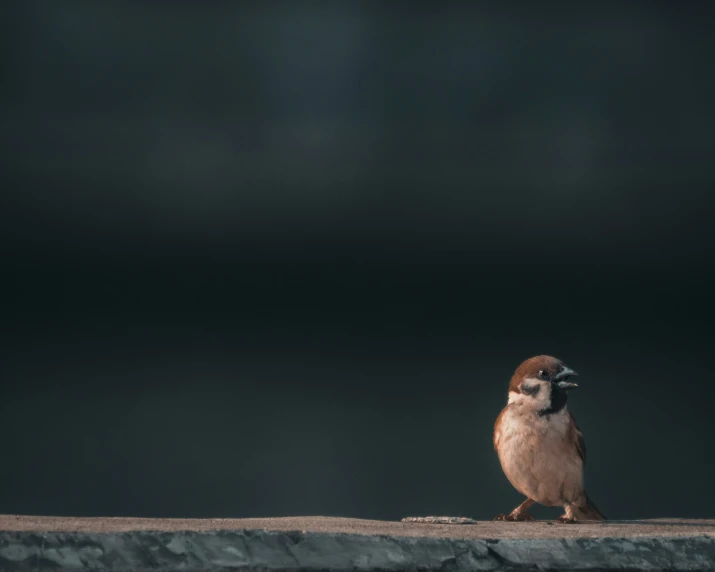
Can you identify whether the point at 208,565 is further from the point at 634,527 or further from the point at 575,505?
the point at 575,505

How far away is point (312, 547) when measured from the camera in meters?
2.20

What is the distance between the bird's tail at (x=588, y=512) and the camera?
3.71 m

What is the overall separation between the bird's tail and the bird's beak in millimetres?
457

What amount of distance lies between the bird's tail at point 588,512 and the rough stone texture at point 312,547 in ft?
4.07

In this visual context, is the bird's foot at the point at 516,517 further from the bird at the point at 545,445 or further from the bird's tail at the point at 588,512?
the bird's tail at the point at 588,512

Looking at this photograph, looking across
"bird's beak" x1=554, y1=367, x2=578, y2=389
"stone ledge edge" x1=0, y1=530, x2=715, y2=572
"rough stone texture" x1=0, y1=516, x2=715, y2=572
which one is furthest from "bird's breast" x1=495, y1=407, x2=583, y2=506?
"stone ledge edge" x1=0, y1=530, x2=715, y2=572

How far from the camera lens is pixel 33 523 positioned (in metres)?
2.33

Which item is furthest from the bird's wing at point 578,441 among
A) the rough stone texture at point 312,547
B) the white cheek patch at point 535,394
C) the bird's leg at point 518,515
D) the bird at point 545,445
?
the rough stone texture at point 312,547

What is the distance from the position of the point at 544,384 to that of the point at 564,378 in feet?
0.25

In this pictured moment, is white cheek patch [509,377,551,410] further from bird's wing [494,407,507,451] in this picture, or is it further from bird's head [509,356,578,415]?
bird's wing [494,407,507,451]

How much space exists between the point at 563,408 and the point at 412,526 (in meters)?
1.26

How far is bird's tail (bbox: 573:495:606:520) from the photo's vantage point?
12.2ft

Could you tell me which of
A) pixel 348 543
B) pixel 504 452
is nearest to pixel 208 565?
pixel 348 543

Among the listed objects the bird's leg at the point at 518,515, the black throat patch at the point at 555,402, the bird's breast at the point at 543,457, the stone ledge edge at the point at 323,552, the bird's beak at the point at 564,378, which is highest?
the bird's beak at the point at 564,378
